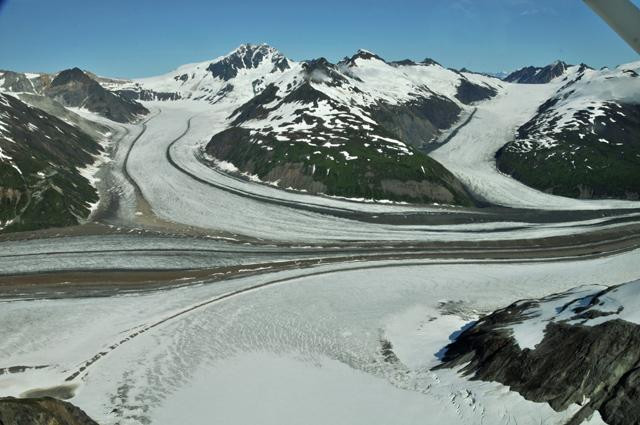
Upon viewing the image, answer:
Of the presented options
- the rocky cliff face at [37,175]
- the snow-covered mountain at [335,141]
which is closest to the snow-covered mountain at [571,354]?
the rocky cliff face at [37,175]

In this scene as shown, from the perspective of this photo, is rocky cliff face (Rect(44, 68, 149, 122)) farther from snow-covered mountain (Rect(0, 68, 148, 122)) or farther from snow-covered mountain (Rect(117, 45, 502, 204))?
snow-covered mountain (Rect(117, 45, 502, 204))

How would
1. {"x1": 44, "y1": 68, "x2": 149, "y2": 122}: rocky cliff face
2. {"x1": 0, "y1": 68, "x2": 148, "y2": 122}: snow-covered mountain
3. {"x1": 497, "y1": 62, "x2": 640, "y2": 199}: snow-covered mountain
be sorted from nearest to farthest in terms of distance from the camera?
{"x1": 497, "y1": 62, "x2": 640, "y2": 199}: snow-covered mountain → {"x1": 44, "y1": 68, "x2": 149, "y2": 122}: rocky cliff face → {"x1": 0, "y1": 68, "x2": 148, "y2": 122}: snow-covered mountain

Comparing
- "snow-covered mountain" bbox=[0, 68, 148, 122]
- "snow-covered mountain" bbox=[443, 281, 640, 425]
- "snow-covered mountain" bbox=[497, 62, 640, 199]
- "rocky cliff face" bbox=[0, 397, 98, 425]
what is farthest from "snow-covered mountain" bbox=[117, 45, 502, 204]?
"rocky cliff face" bbox=[0, 397, 98, 425]

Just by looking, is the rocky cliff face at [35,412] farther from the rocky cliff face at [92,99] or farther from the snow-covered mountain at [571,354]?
the rocky cliff face at [92,99]

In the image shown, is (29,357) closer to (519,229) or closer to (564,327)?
(564,327)

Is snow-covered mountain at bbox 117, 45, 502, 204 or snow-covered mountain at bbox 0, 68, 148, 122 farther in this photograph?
snow-covered mountain at bbox 0, 68, 148, 122

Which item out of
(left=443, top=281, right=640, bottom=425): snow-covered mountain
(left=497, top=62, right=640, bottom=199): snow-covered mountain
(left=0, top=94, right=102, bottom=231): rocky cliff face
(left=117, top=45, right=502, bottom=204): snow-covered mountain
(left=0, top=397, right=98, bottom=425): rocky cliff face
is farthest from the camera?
(left=497, top=62, right=640, bottom=199): snow-covered mountain
